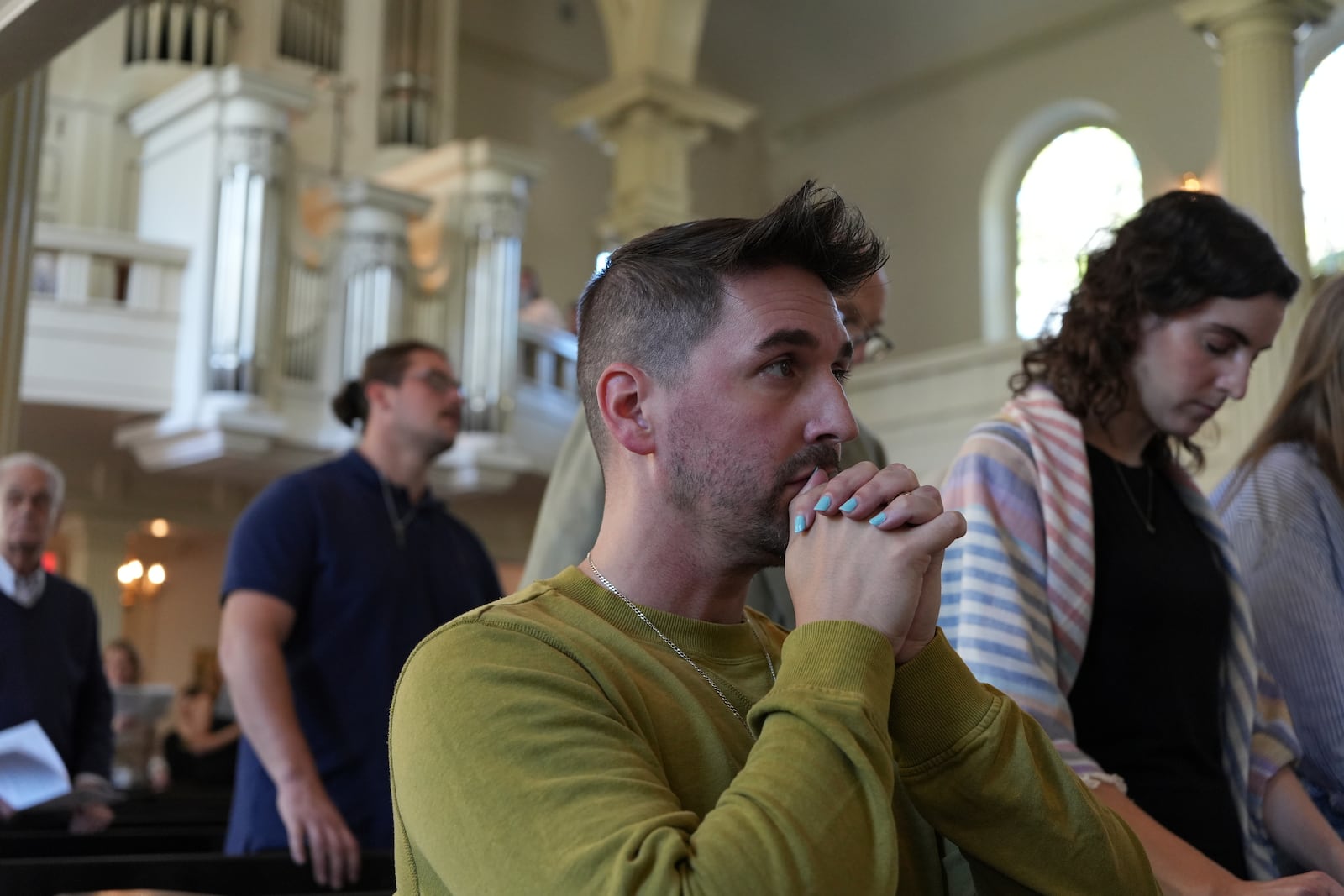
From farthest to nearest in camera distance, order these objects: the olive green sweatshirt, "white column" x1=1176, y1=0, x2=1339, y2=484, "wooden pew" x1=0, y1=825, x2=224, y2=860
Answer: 1. "white column" x1=1176, y1=0, x2=1339, y2=484
2. "wooden pew" x1=0, y1=825, x2=224, y2=860
3. the olive green sweatshirt

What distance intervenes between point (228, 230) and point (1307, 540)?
9205 mm

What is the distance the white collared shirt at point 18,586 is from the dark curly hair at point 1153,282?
2.89 m

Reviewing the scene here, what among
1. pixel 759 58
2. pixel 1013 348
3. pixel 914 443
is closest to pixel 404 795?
pixel 1013 348

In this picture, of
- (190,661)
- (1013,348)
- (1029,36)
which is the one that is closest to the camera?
(1013,348)

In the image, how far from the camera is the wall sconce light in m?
12.4

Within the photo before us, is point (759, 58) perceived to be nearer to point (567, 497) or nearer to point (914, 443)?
point (914, 443)

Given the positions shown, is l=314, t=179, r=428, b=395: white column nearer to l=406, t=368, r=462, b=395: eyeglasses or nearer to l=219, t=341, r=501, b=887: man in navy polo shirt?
l=406, t=368, r=462, b=395: eyeglasses

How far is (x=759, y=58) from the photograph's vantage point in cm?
1617

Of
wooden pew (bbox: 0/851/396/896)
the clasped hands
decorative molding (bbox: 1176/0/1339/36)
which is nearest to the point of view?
the clasped hands

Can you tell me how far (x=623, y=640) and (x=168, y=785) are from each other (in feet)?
26.8

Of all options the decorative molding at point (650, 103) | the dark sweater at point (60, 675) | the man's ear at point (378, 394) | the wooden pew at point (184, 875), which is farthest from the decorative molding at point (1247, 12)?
the wooden pew at point (184, 875)

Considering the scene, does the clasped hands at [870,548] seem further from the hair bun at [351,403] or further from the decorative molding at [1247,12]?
the decorative molding at [1247,12]

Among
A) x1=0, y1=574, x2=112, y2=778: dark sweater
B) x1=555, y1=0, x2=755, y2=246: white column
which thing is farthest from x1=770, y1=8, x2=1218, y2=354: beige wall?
x1=0, y1=574, x2=112, y2=778: dark sweater

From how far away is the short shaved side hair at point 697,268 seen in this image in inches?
56.3
